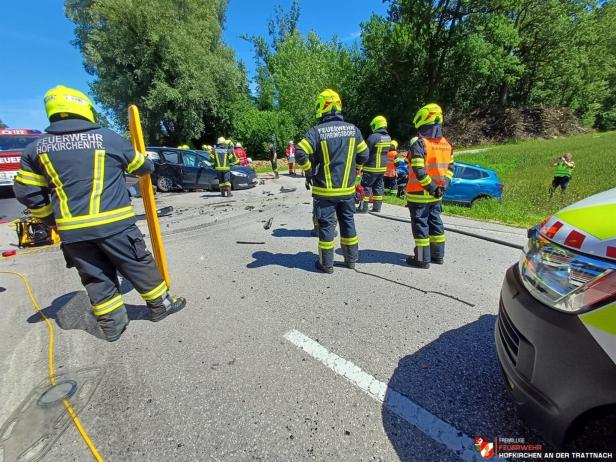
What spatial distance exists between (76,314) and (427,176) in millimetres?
4075

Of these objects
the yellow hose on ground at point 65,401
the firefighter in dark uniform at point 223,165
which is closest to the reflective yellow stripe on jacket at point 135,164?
the yellow hose on ground at point 65,401

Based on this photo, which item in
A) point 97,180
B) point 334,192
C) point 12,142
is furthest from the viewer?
point 12,142

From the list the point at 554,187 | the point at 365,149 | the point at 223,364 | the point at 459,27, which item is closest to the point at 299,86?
the point at 459,27

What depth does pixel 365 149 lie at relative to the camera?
379 cm

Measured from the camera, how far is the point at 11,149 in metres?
9.02

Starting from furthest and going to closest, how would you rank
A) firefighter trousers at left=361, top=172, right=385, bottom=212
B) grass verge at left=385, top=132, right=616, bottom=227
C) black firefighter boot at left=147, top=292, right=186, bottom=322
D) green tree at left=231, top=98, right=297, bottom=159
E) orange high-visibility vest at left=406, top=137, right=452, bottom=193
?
1. green tree at left=231, top=98, right=297, bottom=159
2. firefighter trousers at left=361, top=172, right=385, bottom=212
3. grass verge at left=385, top=132, right=616, bottom=227
4. orange high-visibility vest at left=406, top=137, right=452, bottom=193
5. black firefighter boot at left=147, top=292, right=186, bottom=322

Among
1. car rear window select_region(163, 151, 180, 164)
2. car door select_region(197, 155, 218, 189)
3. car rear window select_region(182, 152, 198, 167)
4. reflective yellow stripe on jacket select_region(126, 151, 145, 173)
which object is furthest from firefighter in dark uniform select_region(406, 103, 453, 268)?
car rear window select_region(163, 151, 180, 164)

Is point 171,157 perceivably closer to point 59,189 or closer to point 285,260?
point 285,260

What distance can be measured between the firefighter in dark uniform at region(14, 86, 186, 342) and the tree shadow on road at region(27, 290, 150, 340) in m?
0.33

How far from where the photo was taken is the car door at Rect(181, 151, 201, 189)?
36.3ft

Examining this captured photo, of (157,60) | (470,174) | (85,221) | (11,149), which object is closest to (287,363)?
(85,221)

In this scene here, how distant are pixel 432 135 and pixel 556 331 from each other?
114 inches

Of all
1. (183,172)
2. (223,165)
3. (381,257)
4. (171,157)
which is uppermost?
(171,157)

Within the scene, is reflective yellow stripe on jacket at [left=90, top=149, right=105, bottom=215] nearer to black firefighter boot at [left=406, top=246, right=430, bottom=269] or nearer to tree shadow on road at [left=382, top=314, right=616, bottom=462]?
tree shadow on road at [left=382, top=314, right=616, bottom=462]
